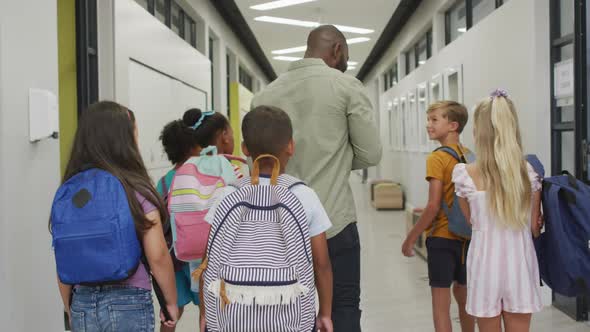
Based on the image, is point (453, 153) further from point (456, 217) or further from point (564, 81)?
point (564, 81)

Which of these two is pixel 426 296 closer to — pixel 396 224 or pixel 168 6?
pixel 396 224

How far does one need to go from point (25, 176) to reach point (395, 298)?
3.52 meters

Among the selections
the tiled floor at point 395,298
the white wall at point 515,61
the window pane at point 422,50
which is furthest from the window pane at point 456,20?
the tiled floor at point 395,298

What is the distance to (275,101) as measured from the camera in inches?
97.8

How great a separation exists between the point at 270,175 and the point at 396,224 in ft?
29.0

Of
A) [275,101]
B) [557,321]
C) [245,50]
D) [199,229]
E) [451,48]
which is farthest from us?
[245,50]

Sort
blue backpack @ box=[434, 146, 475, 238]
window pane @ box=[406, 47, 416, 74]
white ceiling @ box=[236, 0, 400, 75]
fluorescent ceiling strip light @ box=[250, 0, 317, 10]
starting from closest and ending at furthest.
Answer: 1. blue backpack @ box=[434, 146, 475, 238]
2. fluorescent ceiling strip light @ box=[250, 0, 317, 10]
3. white ceiling @ box=[236, 0, 400, 75]
4. window pane @ box=[406, 47, 416, 74]

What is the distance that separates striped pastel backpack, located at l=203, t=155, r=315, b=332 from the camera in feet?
5.79

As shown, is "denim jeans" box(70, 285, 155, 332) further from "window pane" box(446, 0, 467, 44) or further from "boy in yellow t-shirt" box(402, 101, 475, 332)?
"window pane" box(446, 0, 467, 44)

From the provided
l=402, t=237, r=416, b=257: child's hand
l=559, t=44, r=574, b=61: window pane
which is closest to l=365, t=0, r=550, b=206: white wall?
l=559, t=44, r=574, b=61: window pane

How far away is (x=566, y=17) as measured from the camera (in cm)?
475

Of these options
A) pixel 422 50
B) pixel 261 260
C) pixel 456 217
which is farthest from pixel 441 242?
pixel 422 50

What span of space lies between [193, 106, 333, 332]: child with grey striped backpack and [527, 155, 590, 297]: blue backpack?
1281 mm

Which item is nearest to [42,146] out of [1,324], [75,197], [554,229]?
A: [1,324]
